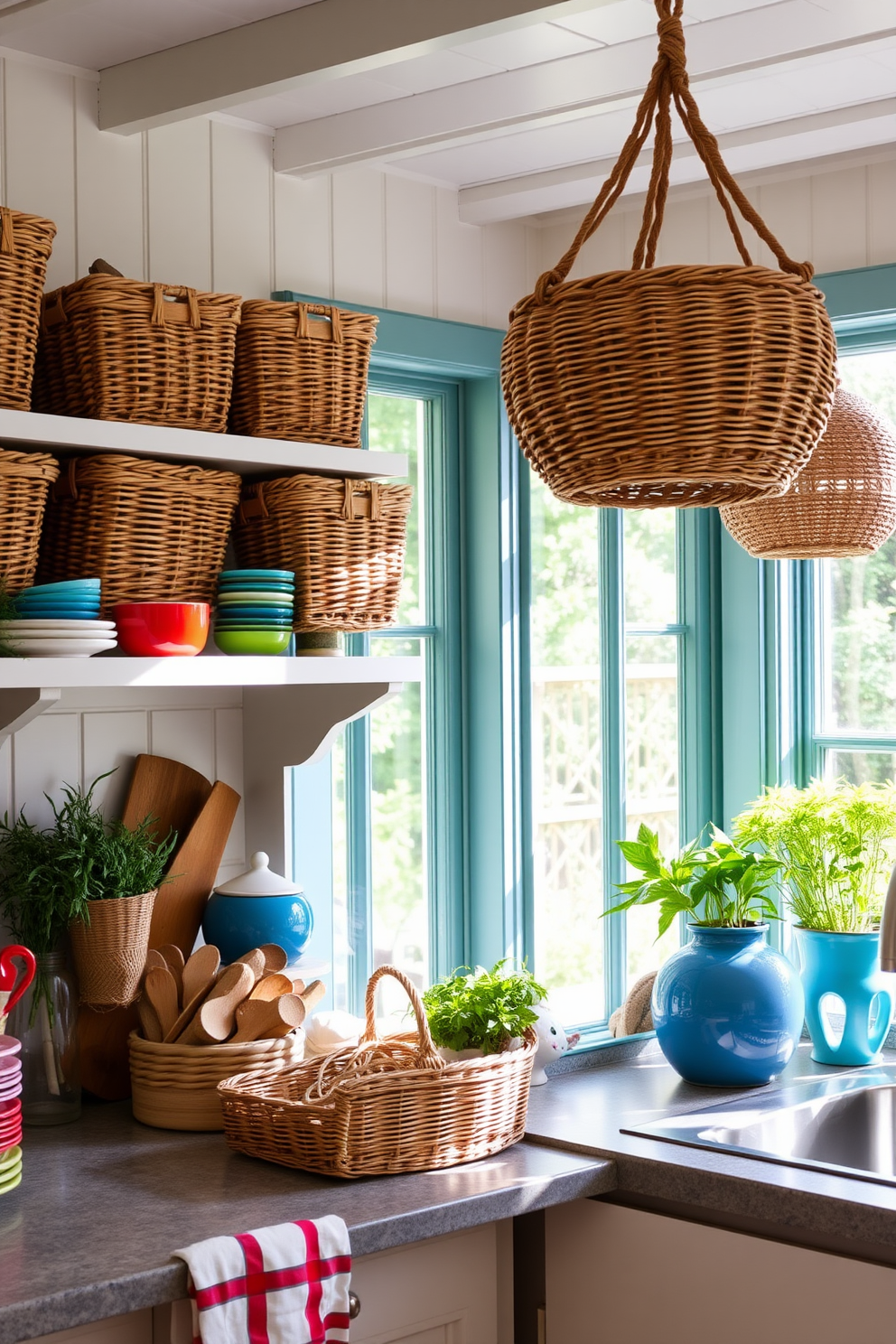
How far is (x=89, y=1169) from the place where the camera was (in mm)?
2033

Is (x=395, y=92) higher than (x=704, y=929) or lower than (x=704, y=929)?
higher

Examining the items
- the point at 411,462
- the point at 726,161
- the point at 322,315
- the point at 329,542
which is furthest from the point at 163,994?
the point at 726,161

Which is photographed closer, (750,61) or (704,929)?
(750,61)

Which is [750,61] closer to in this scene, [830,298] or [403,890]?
[830,298]

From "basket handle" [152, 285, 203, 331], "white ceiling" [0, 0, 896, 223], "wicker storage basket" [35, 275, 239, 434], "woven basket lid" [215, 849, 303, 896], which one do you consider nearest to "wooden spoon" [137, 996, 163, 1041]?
"woven basket lid" [215, 849, 303, 896]

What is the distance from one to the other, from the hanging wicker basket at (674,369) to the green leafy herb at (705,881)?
3.78 ft

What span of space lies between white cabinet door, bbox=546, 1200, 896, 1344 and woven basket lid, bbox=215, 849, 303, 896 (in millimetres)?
640

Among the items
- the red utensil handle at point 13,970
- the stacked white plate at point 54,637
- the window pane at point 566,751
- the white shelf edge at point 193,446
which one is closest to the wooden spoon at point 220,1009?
the red utensil handle at point 13,970

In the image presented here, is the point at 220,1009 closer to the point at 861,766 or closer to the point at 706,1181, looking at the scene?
the point at 706,1181

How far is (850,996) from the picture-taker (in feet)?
8.57

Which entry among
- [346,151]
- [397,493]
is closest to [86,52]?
[346,151]

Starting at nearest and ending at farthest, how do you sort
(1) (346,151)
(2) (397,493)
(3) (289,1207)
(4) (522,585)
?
(3) (289,1207) → (2) (397,493) → (1) (346,151) → (4) (522,585)

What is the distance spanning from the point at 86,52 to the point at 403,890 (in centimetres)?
162

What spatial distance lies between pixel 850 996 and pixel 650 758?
2.90 ft
